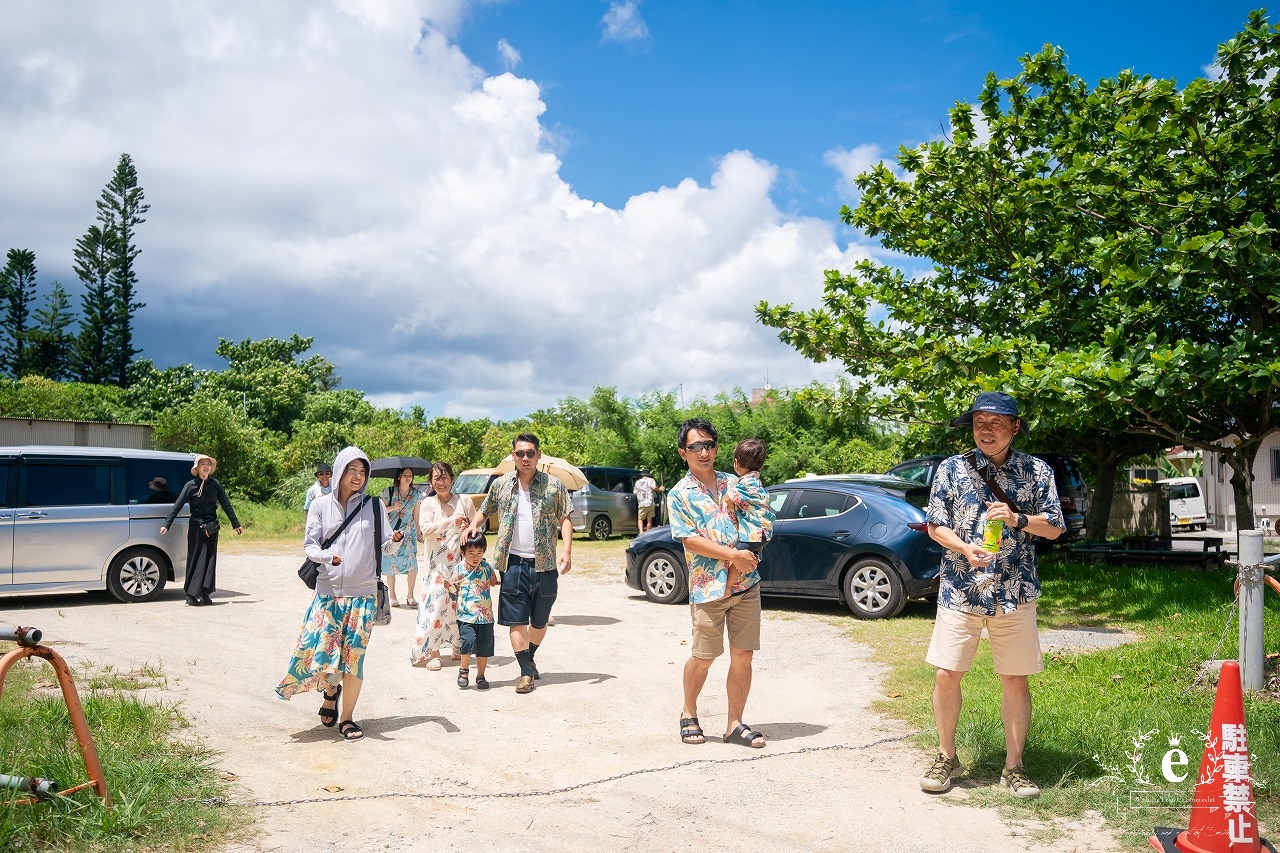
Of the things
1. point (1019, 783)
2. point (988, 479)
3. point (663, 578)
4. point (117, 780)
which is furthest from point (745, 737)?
point (663, 578)

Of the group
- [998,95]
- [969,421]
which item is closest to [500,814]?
[969,421]

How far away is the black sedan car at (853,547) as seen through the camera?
433 inches

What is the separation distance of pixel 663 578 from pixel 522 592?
215 inches

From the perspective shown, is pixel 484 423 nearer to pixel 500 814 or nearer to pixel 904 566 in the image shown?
pixel 904 566

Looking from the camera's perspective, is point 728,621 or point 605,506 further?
point 605,506

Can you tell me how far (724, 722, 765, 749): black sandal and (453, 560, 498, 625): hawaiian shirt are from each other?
2.46m

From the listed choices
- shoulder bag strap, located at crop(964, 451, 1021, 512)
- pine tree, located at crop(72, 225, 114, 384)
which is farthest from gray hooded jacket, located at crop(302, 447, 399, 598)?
pine tree, located at crop(72, 225, 114, 384)

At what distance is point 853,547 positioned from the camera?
37.1 ft

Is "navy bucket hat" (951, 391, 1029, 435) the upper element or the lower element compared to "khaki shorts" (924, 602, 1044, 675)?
upper

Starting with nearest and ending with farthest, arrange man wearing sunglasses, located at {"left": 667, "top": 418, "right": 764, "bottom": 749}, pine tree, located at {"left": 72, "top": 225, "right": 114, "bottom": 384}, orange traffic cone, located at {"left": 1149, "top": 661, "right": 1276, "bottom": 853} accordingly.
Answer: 1. orange traffic cone, located at {"left": 1149, "top": 661, "right": 1276, "bottom": 853}
2. man wearing sunglasses, located at {"left": 667, "top": 418, "right": 764, "bottom": 749}
3. pine tree, located at {"left": 72, "top": 225, "right": 114, "bottom": 384}

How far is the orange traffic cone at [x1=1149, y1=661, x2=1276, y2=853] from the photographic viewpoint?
13.3 ft

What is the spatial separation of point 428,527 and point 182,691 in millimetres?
2961

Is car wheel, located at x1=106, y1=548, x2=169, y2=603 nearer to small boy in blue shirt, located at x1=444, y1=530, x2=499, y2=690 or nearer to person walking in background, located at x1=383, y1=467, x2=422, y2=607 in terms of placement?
person walking in background, located at x1=383, y1=467, x2=422, y2=607

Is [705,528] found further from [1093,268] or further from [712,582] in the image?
[1093,268]
